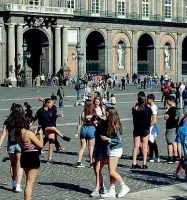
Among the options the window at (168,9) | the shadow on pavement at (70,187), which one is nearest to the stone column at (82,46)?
the window at (168,9)

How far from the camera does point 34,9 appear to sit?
66.9 metres

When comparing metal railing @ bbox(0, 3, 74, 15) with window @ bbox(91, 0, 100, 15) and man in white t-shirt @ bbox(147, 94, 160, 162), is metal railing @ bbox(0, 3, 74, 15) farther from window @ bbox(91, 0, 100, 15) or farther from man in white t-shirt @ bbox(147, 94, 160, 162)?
man in white t-shirt @ bbox(147, 94, 160, 162)

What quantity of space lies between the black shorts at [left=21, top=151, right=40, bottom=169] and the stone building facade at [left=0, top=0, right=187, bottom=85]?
53153mm

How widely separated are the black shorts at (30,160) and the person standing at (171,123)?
6.30 meters

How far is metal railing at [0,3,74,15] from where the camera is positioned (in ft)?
215

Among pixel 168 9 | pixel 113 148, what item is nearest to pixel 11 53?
pixel 168 9

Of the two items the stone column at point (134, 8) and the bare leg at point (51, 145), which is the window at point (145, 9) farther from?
the bare leg at point (51, 145)

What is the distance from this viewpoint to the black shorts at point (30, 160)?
1270 centimetres

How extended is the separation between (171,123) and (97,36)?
189 ft

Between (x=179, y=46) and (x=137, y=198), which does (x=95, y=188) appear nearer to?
(x=137, y=198)

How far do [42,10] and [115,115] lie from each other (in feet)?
178

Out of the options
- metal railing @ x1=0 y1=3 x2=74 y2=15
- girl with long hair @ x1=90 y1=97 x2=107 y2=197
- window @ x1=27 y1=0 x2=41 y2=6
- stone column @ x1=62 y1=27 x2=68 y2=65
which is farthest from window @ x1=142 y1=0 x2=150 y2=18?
girl with long hair @ x1=90 y1=97 x2=107 y2=197

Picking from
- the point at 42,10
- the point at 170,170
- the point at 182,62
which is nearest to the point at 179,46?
the point at 182,62

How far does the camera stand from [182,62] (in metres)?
85.0
